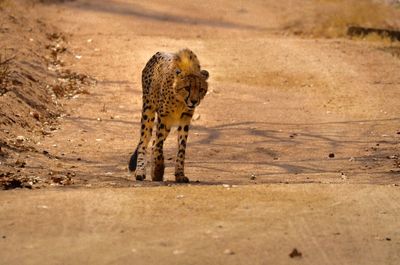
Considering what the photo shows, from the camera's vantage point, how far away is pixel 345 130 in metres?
13.3

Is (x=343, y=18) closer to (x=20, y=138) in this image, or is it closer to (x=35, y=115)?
(x=35, y=115)

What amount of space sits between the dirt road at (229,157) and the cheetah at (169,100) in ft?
1.08

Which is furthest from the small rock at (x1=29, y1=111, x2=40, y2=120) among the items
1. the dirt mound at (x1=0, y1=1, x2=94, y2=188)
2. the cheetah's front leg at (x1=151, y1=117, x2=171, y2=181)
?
the cheetah's front leg at (x1=151, y1=117, x2=171, y2=181)

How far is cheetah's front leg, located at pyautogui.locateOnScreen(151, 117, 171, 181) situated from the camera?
9.88 m

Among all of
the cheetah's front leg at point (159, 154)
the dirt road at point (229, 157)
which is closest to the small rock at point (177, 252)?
the dirt road at point (229, 157)

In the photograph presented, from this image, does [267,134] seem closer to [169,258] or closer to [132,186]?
[132,186]

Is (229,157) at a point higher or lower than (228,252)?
lower

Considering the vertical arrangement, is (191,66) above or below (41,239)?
above

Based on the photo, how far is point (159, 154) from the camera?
9.89m

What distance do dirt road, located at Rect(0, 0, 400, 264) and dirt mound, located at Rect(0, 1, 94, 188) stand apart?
28 cm

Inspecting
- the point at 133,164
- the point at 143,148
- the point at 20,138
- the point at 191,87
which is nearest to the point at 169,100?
the point at 191,87

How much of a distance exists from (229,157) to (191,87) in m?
2.52

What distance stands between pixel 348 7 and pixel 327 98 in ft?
33.6

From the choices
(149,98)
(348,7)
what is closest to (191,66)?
(149,98)
